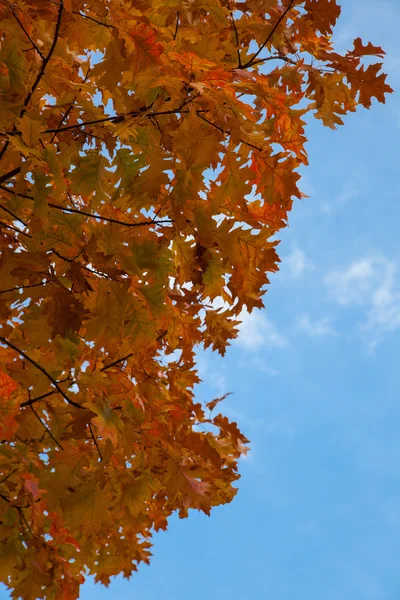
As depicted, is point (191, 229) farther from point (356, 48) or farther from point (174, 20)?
point (356, 48)

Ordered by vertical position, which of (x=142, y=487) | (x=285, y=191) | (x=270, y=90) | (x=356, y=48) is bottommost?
(x=142, y=487)

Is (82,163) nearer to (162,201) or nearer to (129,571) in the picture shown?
(162,201)

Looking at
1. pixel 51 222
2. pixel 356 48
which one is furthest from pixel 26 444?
pixel 356 48

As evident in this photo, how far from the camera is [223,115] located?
1.85m

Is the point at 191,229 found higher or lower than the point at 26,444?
higher

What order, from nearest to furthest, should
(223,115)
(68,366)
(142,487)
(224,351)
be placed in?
(223,115)
(142,487)
(68,366)
(224,351)

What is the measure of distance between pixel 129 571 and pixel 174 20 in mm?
5545

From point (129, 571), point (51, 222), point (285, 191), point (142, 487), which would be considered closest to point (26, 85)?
point (51, 222)

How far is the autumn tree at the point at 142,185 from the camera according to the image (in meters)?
2.05

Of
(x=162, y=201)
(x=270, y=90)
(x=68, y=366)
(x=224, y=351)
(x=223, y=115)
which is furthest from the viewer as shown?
(x=224, y=351)

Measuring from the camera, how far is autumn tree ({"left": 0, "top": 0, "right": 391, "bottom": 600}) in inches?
80.8

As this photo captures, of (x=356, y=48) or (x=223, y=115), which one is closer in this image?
(x=223, y=115)

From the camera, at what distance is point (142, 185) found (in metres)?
2.28

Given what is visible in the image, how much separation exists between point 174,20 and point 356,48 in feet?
2.99
